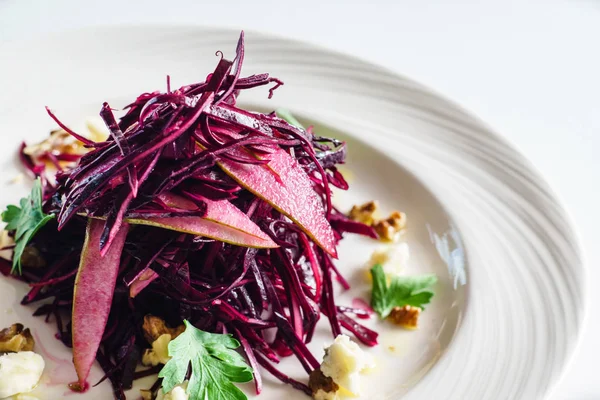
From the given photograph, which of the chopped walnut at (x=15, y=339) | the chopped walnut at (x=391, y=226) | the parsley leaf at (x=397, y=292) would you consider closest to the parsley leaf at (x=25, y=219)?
the chopped walnut at (x=15, y=339)

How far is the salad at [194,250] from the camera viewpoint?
5.98ft

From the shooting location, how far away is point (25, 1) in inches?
152

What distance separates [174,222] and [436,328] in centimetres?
104

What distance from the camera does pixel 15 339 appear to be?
79.4 inches

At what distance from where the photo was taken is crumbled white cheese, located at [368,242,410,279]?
2.47 meters

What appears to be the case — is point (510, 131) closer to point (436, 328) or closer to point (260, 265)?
point (436, 328)

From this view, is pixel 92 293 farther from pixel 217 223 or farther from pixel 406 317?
pixel 406 317

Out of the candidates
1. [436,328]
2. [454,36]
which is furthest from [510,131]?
[436,328]

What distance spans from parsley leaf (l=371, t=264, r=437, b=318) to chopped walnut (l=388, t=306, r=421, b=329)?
0.10ft

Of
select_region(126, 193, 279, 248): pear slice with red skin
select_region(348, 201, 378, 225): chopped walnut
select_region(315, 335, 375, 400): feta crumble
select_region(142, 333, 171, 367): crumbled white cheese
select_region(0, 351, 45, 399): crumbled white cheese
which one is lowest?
select_region(0, 351, 45, 399): crumbled white cheese

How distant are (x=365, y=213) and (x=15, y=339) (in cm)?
140

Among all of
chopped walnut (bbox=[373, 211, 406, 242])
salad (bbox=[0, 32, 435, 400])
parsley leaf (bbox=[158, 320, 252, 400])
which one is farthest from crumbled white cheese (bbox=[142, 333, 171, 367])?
chopped walnut (bbox=[373, 211, 406, 242])

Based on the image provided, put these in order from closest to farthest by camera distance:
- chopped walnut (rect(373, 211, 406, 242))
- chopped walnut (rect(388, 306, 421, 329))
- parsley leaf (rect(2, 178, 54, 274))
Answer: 1. parsley leaf (rect(2, 178, 54, 274))
2. chopped walnut (rect(388, 306, 421, 329))
3. chopped walnut (rect(373, 211, 406, 242))

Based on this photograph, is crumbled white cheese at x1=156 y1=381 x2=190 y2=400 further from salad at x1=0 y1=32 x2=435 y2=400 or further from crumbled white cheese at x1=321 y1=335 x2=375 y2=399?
crumbled white cheese at x1=321 y1=335 x2=375 y2=399
